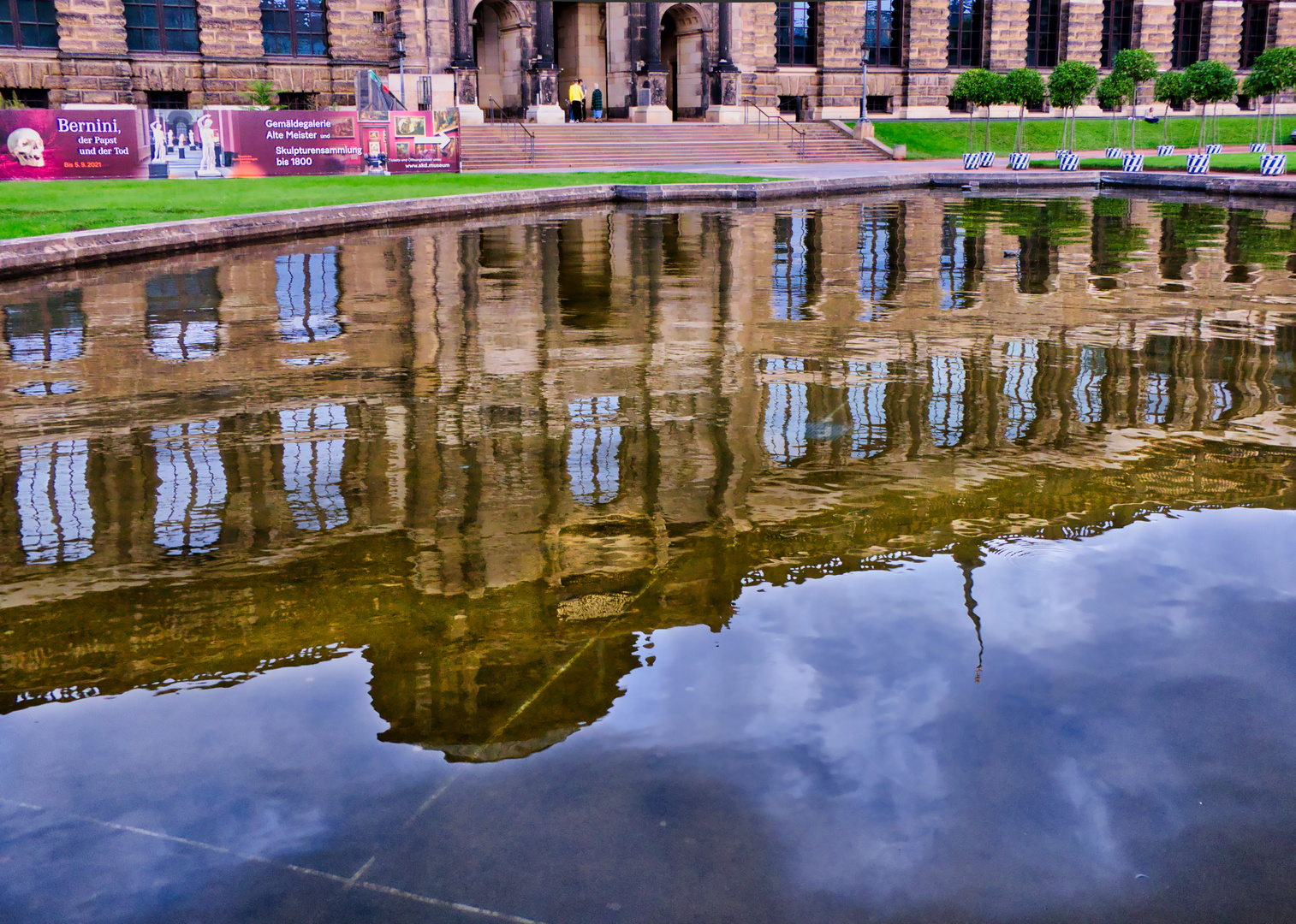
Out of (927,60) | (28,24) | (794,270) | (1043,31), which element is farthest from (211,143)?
(1043,31)

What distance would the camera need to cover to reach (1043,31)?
56719 mm

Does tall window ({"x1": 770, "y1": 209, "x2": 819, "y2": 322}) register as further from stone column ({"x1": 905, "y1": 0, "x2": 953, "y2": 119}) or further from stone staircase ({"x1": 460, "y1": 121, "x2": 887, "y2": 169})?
stone column ({"x1": 905, "y1": 0, "x2": 953, "y2": 119})

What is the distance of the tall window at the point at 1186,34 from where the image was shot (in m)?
58.9

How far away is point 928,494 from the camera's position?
5.34m

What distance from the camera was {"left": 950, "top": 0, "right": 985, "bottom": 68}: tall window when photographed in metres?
54.5

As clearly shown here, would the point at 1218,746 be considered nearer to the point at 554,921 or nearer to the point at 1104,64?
the point at 554,921

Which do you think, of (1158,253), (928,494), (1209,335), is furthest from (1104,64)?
(928,494)

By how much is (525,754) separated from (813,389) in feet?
15.7

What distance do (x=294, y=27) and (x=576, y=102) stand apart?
10365mm

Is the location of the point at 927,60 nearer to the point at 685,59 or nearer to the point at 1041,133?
the point at 1041,133

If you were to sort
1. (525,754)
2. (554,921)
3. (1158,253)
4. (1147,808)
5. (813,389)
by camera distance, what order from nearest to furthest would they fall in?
1. (554,921)
2. (1147,808)
3. (525,754)
4. (813,389)
5. (1158,253)

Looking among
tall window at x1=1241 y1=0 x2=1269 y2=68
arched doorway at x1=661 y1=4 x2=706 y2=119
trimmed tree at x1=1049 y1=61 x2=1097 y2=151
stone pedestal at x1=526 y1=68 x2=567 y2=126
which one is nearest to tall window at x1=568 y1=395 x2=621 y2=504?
stone pedestal at x1=526 y1=68 x2=567 y2=126

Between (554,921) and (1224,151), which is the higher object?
(1224,151)

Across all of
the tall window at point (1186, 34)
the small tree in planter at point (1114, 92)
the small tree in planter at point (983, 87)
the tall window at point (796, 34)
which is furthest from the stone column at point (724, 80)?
the tall window at point (1186, 34)
